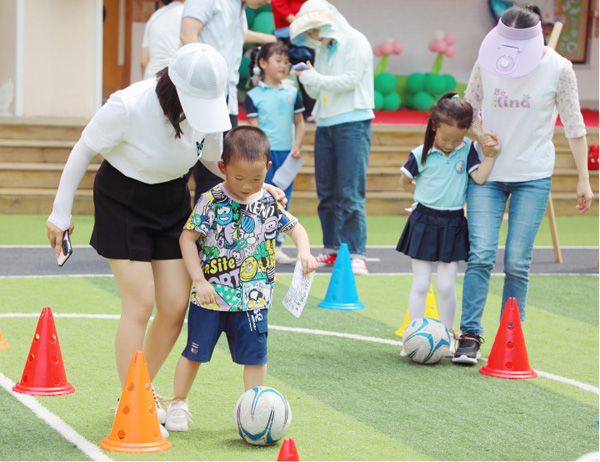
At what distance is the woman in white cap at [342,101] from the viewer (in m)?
8.27

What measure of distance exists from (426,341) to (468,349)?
0.29m

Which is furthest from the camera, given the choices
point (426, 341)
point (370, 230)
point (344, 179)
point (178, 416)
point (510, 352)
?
point (370, 230)

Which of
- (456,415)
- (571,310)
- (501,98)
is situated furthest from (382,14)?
(456,415)

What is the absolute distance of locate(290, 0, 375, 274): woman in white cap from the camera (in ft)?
27.1

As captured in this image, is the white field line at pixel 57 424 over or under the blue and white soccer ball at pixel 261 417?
under

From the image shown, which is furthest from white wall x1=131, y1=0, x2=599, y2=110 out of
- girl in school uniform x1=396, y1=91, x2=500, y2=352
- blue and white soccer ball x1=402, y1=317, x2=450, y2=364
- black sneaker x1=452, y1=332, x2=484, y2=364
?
blue and white soccer ball x1=402, y1=317, x2=450, y2=364

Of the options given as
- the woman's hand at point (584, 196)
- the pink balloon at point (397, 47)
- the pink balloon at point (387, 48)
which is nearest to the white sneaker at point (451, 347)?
the woman's hand at point (584, 196)

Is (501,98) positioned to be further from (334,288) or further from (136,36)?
(136,36)

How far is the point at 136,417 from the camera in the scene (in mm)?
3947

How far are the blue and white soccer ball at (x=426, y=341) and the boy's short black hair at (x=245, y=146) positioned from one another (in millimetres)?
1827

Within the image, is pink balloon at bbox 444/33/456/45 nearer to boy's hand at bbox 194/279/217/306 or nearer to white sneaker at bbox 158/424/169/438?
boy's hand at bbox 194/279/217/306

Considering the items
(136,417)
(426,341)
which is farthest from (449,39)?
(136,417)

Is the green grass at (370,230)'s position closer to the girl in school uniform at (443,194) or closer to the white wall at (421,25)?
the girl in school uniform at (443,194)

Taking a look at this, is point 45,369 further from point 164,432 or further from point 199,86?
point 199,86
